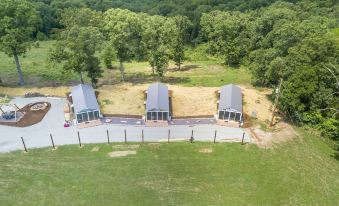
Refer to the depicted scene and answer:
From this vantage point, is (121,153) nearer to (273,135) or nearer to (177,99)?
(177,99)

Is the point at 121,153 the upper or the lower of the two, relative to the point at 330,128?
lower

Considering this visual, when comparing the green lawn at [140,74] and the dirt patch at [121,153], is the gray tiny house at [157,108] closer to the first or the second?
the dirt patch at [121,153]

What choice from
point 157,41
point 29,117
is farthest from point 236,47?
point 29,117

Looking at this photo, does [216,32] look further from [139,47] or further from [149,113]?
[149,113]

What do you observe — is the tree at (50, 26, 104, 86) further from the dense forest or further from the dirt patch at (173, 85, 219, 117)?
the dirt patch at (173, 85, 219, 117)

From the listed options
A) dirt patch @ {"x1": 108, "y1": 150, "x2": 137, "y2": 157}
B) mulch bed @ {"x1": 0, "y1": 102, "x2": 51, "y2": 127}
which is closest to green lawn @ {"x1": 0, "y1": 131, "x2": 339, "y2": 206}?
dirt patch @ {"x1": 108, "y1": 150, "x2": 137, "y2": 157}

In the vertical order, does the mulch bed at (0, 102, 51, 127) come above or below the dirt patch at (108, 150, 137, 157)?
above

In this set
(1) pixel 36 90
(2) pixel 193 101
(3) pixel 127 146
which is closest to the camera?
(3) pixel 127 146
